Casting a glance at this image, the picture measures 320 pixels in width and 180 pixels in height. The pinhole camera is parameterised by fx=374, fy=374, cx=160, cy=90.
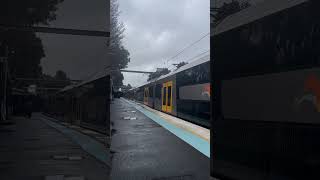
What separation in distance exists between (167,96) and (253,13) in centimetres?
1223

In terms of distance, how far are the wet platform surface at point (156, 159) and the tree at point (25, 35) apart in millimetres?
1410

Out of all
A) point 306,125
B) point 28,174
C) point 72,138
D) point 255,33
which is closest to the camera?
point 28,174

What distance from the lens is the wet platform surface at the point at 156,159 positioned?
5.53 m

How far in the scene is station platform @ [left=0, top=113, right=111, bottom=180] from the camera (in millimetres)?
2600

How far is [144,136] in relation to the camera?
31.9ft

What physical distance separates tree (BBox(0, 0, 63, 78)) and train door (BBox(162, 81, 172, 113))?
12453 millimetres

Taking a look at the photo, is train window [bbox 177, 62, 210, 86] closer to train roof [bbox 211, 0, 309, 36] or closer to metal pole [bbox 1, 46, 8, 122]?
train roof [bbox 211, 0, 309, 36]

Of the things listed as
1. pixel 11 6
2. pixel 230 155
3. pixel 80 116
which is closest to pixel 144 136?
pixel 230 155

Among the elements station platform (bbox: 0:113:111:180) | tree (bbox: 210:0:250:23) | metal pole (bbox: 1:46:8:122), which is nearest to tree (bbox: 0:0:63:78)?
metal pole (bbox: 1:46:8:122)

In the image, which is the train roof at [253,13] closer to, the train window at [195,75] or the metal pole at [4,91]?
the metal pole at [4,91]

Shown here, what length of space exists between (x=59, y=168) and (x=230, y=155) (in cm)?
249

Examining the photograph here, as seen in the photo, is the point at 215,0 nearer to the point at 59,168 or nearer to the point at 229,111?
the point at 229,111

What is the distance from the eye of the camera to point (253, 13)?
→ 419 centimetres

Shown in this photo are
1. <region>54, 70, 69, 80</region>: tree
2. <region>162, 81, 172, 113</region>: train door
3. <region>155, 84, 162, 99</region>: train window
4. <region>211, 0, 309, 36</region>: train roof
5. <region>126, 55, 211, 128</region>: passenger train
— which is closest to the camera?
<region>54, 70, 69, 80</region>: tree
